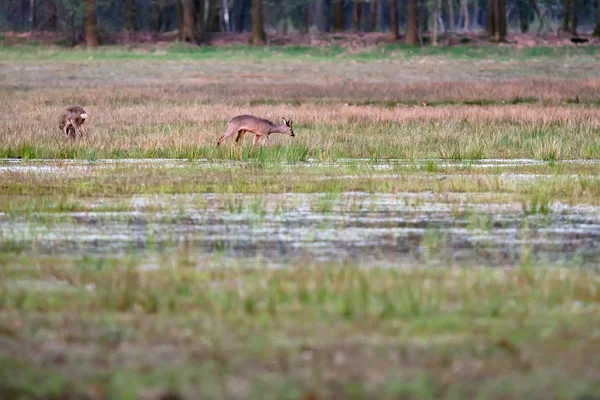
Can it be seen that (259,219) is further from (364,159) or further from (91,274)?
(364,159)

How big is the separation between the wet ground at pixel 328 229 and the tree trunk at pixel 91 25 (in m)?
53.1

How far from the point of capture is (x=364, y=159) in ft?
65.0

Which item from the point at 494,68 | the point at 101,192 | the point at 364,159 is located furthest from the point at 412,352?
the point at 494,68

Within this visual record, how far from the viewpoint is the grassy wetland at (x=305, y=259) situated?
6828 mm

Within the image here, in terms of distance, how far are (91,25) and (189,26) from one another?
5.23 m

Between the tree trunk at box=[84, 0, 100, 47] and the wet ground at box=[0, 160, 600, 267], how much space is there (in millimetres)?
53108

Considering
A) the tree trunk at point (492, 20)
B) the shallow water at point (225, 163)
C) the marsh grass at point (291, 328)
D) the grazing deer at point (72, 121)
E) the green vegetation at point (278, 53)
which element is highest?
the marsh grass at point (291, 328)

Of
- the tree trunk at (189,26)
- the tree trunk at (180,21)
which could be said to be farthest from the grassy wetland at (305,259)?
the tree trunk at (180,21)

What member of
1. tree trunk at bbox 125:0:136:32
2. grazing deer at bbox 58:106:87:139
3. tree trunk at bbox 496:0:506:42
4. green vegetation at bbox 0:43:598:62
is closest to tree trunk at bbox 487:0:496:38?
tree trunk at bbox 496:0:506:42

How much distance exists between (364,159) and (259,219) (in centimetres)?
701

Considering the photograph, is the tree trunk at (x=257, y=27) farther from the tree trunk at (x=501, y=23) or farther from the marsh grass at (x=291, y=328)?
the marsh grass at (x=291, y=328)

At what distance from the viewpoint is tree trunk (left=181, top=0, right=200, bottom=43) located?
68.8 meters

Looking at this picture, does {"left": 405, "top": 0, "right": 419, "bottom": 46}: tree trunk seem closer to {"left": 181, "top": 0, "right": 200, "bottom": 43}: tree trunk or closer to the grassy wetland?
{"left": 181, "top": 0, "right": 200, "bottom": 43}: tree trunk

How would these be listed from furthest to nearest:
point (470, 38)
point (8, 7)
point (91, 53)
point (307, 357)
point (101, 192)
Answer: point (8, 7) → point (470, 38) → point (91, 53) → point (101, 192) → point (307, 357)
